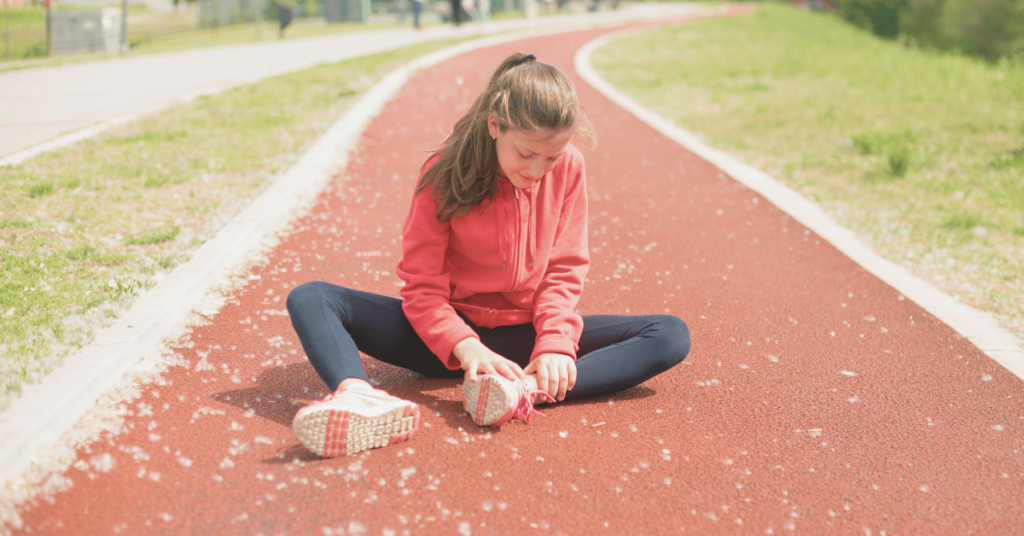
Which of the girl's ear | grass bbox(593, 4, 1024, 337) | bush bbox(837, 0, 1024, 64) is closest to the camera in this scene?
the girl's ear

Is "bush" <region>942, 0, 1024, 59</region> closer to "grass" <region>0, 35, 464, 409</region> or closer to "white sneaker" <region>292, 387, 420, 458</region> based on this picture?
"grass" <region>0, 35, 464, 409</region>

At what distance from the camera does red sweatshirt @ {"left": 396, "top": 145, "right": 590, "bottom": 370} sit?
3.19m

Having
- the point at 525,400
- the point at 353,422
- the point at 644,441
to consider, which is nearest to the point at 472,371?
the point at 525,400

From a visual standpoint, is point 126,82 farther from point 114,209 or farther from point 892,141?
point 892,141

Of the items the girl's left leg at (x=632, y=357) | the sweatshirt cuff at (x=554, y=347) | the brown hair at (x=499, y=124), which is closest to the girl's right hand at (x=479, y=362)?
the sweatshirt cuff at (x=554, y=347)

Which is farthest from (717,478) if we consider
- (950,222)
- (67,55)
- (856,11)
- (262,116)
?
(856,11)

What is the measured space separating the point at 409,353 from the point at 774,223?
13.0 ft

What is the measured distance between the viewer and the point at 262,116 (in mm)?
9492

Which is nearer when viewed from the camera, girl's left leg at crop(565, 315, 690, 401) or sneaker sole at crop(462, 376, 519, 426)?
sneaker sole at crop(462, 376, 519, 426)

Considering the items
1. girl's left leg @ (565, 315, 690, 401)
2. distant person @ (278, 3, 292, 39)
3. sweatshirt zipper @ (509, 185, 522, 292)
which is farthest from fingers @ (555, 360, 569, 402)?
distant person @ (278, 3, 292, 39)

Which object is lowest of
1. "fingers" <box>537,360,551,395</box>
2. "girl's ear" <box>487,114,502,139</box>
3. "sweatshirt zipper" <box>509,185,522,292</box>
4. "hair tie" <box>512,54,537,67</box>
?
"fingers" <box>537,360,551,395</box>

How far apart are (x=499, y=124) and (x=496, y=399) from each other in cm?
104

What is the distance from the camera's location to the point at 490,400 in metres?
2.96

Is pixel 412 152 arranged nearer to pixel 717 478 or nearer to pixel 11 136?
pixel 11 136
